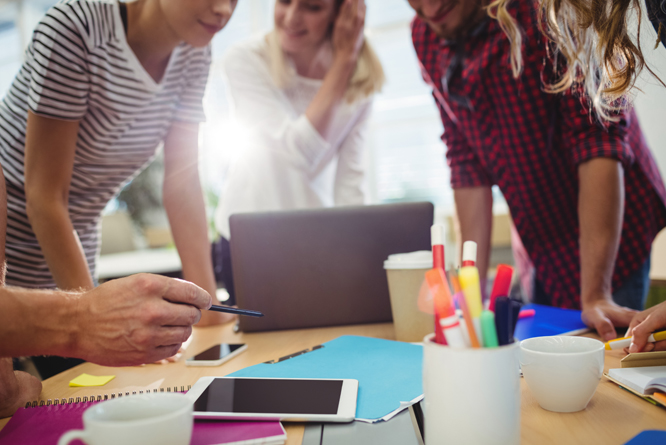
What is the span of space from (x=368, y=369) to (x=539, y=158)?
31.5 inches

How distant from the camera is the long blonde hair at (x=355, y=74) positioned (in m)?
1.52

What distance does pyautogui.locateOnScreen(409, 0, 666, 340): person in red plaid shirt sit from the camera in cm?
102

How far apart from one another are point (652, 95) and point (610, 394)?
0.63 meters

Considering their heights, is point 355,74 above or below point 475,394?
above

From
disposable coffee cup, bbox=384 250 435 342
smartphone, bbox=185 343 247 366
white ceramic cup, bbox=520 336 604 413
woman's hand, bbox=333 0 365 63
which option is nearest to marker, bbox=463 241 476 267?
white ceramic cup, bbox=520 336 604 413

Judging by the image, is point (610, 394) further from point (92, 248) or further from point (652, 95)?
point (92, 248)

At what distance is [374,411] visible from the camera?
55 cm

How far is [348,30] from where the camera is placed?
1.47 m

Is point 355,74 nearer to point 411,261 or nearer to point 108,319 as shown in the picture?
point 411,261

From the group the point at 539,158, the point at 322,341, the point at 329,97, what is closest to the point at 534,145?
the point at 539,158

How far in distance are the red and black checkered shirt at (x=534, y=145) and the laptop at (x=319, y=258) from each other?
390mm

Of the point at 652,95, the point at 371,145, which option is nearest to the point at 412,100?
the point at 371,145

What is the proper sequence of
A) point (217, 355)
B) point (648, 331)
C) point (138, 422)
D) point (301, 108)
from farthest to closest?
point (301, 108), point (217, 355), point (648, 331), point (138, 422)

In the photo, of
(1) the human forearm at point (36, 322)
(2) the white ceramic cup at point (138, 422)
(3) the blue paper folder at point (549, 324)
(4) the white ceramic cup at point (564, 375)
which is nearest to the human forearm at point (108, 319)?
(1) the human forearm at point (36, 322)
